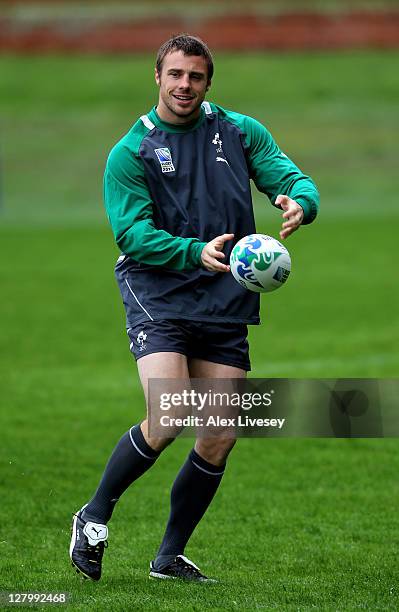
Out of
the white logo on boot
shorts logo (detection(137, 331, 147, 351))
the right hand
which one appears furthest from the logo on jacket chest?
the white logo on boot

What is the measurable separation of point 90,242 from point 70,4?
96.8 feet

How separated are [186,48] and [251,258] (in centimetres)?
104

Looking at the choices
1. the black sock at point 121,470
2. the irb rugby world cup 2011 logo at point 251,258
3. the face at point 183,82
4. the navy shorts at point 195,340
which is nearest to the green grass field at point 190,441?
the black sock at point 121,470

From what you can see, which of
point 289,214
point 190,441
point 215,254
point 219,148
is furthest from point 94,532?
point 190,441

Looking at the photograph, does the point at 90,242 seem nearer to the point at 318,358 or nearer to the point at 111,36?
the point at 318,358

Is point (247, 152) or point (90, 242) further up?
point (90, 242)

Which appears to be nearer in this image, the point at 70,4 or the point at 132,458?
the point at 132,458

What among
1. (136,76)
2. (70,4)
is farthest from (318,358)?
(70,4)

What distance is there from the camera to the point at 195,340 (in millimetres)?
6148

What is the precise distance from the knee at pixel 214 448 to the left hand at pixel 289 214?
3.32 ft

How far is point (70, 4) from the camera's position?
52.1 meters

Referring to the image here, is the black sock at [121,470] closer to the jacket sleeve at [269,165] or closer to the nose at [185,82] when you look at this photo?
the jacket sleeve at [269,165]

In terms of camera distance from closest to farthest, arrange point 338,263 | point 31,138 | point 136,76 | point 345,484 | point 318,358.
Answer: point 345,484 < point 318,358 < point 338,263 < point 31,138 < point 136,76

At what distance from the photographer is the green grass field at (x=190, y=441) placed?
627cm
